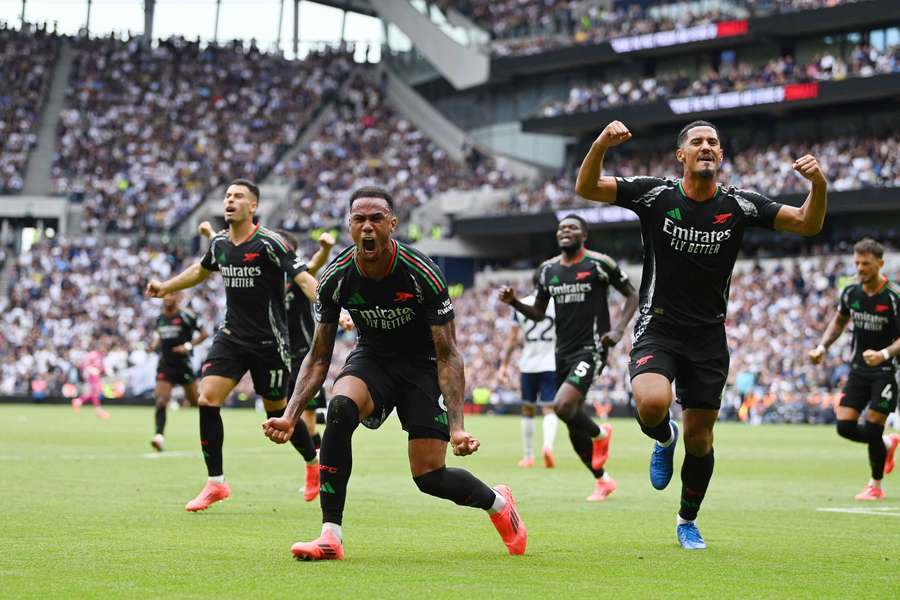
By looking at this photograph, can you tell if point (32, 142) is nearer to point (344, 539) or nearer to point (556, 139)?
point (556, 139)

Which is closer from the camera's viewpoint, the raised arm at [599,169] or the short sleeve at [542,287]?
the raised arm at [599,169]

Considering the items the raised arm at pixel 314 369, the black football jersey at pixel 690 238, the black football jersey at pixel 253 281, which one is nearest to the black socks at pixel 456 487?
the raised arm at pixel 314 369

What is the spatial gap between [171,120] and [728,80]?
86.8 feet

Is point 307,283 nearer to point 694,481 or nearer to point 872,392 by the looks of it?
point 694,481

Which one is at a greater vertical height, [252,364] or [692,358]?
[692,358]

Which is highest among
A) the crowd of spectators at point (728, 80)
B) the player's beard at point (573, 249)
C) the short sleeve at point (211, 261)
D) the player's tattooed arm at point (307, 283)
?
the crowd of spectators at point (728, 80)

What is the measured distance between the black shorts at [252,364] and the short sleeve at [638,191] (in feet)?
15.0

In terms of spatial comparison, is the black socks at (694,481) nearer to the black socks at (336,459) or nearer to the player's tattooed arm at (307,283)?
the black socks at (336,459)

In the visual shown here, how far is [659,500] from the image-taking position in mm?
13594

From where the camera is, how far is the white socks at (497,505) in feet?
29.0

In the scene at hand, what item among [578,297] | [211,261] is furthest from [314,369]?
[578,297]

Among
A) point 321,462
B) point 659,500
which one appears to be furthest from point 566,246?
point 321,462

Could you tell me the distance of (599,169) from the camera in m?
8.55

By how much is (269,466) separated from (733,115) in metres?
40.5
